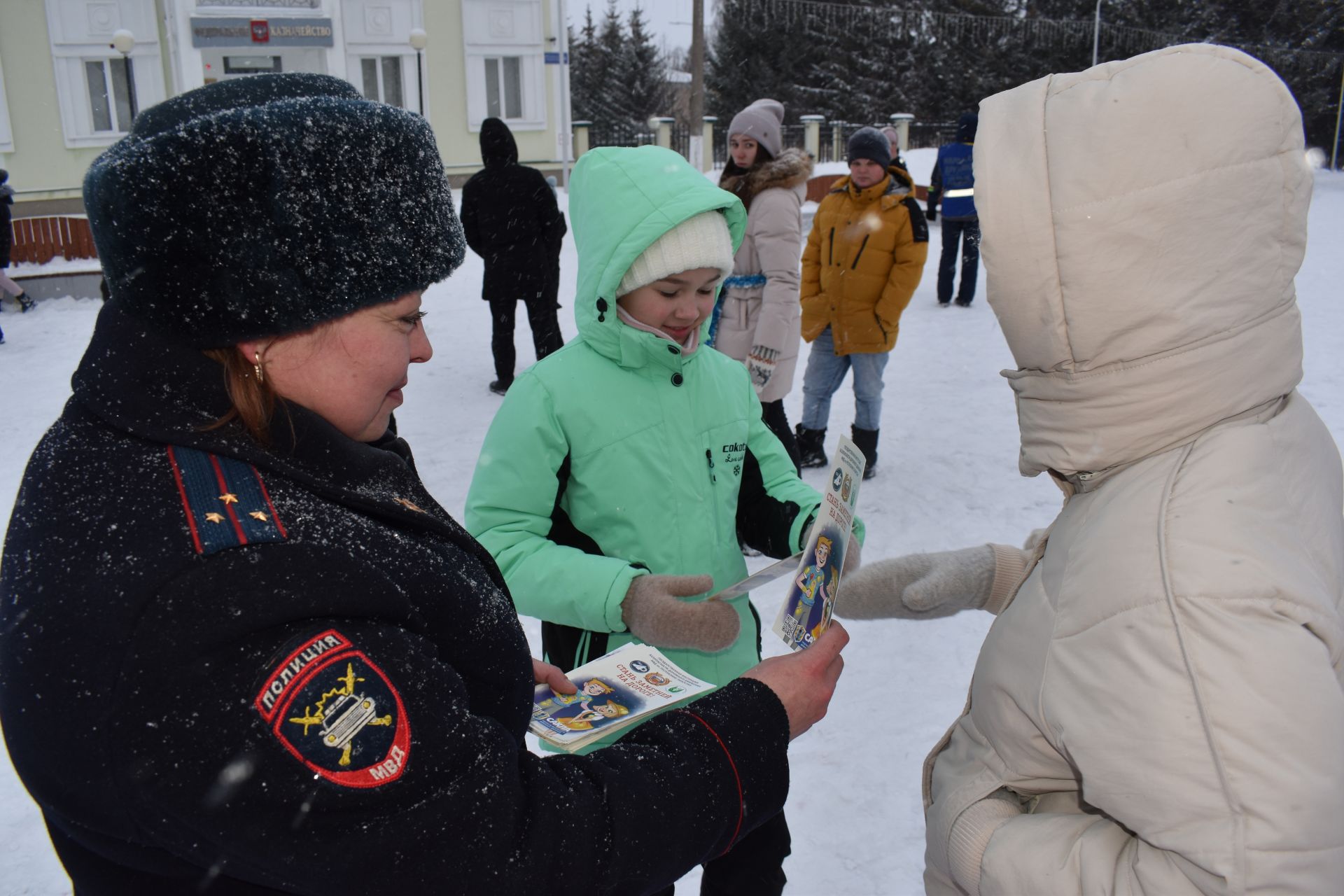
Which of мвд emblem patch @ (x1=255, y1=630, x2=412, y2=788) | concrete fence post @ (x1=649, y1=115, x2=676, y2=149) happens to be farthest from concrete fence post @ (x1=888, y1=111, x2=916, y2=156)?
мвд emblem patch @ (x1=255, y1=630, x2=412, y2=788)

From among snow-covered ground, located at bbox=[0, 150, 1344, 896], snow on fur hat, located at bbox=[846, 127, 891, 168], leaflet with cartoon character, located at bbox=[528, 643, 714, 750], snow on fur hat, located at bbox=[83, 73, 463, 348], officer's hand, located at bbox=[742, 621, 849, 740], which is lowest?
snow-covered ground, located at bbox=[0, 150, 1344, 896]

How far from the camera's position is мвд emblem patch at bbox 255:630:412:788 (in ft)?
2.93

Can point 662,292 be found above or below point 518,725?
above

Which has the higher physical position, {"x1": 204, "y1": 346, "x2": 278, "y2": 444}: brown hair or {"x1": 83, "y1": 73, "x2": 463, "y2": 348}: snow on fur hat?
{"x1": 83, "y1": 73, "x2": 463, "y2": 348}: snow on fur hat

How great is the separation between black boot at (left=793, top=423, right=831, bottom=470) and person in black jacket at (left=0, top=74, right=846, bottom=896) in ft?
15.7

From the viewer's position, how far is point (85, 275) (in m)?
11.3

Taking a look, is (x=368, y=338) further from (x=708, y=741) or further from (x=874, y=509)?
(x=874, y=509)

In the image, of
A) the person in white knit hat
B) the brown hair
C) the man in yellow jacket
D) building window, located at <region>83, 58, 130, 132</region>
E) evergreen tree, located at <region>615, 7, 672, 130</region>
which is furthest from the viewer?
evergreen tree, located at <region>615, 7, 672, 130</region>

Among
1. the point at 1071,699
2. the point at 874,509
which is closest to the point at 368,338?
the point at 1071,699

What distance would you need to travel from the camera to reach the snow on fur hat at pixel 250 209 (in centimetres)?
96

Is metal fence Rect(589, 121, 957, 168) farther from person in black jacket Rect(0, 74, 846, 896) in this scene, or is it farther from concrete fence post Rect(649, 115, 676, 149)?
person in black jacket Rect(0, 74, 846, 896)

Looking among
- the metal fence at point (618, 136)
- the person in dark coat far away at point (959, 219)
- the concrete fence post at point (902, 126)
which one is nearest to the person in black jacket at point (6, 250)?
the person in dark coat far away at point (959, 219)

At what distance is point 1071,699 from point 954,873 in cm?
36

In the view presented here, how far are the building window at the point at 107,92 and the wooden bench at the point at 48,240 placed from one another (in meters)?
8.92
